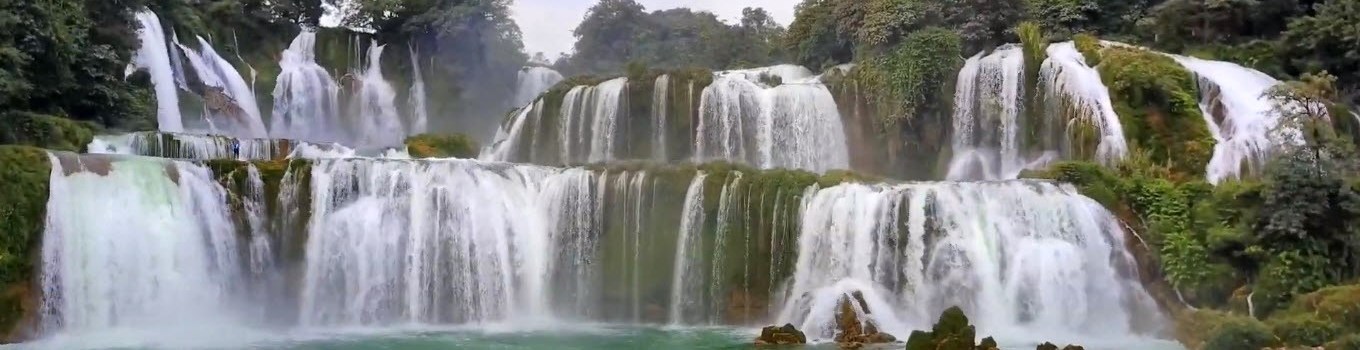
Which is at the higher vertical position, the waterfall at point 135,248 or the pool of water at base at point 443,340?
the waterfall at point 135,248

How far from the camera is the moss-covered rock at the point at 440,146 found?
83.4ft

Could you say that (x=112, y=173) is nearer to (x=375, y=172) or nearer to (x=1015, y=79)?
(x=375, y=172)

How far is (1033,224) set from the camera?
18.5 m

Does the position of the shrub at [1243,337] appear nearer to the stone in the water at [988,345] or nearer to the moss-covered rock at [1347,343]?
the moss-covered rock at [1347,343]

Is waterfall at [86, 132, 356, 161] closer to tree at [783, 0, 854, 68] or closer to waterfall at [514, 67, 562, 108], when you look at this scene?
waterfall at [514, 67, 562, 108]

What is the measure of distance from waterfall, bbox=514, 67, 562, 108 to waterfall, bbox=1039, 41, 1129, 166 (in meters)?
18.8

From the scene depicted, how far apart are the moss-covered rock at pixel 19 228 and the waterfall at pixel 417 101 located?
19558 millimetres

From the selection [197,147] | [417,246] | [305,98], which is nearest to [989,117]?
[417,246]

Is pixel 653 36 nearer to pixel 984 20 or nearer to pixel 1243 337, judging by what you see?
pixel 984 20

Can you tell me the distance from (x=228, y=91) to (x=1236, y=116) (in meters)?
24.0

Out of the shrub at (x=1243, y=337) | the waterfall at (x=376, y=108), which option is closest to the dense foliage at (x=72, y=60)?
the waterfall at (x=376, y=108)

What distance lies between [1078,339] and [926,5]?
14.0 m

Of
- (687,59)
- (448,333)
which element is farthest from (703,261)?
(687,59)

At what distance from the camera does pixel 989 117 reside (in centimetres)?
2495
